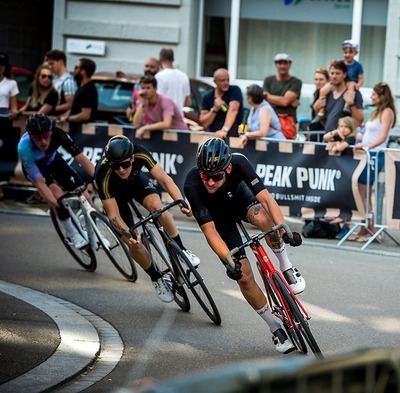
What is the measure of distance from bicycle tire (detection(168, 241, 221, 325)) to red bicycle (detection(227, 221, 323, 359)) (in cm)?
83

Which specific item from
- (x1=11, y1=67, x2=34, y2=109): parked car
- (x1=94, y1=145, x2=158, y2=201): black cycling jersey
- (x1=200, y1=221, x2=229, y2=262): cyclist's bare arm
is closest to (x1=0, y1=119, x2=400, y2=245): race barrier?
(x1=94, y1=145, x2=158, y2=201): black cycling jersey

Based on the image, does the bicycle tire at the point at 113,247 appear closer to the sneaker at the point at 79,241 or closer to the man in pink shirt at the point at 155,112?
the sneaker at the point at 79,241

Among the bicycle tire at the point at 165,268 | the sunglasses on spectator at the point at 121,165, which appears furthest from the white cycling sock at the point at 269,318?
the sunglasses on spectator at the point at 121,165

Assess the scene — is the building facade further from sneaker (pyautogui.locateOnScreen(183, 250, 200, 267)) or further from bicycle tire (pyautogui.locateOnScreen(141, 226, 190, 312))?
sneaker (pyautogui.locateOnScreen(183, 250, 200, 267))

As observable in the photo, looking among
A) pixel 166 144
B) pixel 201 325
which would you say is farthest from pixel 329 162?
pixel 201 325

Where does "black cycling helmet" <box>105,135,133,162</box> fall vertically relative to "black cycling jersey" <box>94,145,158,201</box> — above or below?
above

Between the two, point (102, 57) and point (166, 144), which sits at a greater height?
point (102, 57)

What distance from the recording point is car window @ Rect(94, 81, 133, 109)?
1558 cm

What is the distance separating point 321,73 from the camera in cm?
1362

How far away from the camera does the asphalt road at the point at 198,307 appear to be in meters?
6.46

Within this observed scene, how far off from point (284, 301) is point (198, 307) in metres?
2.16

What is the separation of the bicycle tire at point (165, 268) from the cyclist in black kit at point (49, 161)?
145cm

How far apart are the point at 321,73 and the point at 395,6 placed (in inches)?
299

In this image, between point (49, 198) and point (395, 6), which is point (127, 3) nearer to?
point (395, 6)
